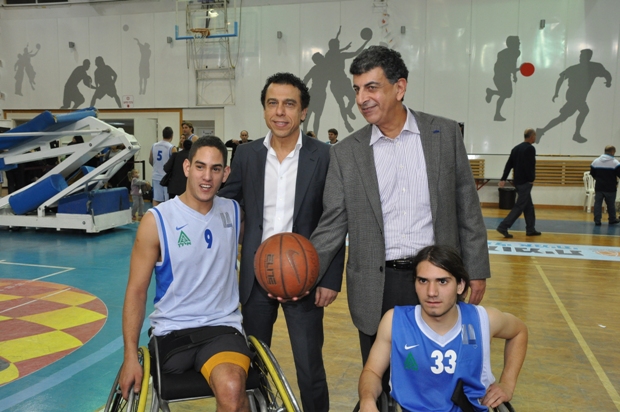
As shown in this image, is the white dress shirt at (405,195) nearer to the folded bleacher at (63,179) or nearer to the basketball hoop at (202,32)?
the folded bleacher at (63,179)

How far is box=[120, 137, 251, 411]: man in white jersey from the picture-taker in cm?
201

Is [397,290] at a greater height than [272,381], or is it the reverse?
[397,290]

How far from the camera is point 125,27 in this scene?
14586 millimetres

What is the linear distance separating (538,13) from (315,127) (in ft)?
19.0

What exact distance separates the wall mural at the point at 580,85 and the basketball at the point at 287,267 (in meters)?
11.9

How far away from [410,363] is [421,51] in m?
12.0

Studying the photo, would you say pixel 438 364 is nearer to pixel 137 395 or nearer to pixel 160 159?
pixel 137 395

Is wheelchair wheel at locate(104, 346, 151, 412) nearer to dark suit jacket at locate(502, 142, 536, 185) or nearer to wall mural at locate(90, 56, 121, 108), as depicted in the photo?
dark suit jacket at locate(502, 142, 536, 185)

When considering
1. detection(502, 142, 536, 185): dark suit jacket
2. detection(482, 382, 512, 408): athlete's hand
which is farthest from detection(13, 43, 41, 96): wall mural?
detection(482, 382, 512, 408): athlete's hand

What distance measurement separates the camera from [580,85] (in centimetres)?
1221

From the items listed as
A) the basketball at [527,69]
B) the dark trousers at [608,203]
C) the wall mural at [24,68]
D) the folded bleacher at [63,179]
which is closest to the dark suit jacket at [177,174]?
the folded bleacher at [63,179]

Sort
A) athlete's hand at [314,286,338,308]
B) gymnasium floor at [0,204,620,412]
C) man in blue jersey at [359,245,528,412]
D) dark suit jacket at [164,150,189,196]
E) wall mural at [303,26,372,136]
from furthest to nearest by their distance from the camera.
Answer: wall mural at [303,26,372,136], dark suit jacket at [164,150,189,196], gymnasium floor at [0,204,620,412], athlete's hand at [314,286,338,308], man in blue jersey at [359,245,528,412]

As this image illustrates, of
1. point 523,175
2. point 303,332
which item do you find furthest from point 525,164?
point 303,332

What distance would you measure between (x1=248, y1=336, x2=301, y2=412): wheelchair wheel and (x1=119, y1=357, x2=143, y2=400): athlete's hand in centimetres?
45
